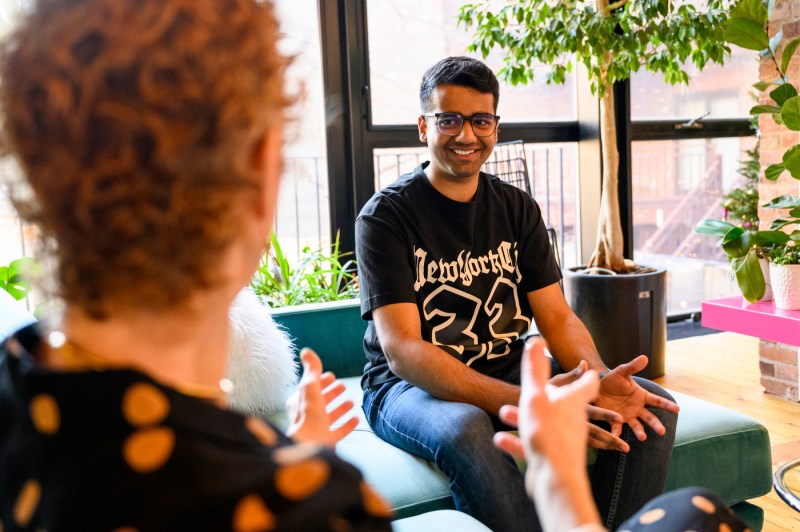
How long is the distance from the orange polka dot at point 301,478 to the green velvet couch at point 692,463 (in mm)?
1178

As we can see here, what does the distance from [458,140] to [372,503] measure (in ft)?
5.23

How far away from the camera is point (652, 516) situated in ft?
3.09

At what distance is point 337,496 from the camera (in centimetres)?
51

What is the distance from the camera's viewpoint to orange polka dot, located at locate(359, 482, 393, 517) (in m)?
0.53

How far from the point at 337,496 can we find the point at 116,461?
140 mm

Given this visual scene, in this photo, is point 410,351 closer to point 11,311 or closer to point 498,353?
point 498,353

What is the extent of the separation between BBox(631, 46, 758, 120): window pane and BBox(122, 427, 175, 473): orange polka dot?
14.3 ft

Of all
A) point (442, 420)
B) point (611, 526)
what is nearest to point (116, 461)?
point (442, 420)

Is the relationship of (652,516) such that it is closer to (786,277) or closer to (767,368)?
(786,277)

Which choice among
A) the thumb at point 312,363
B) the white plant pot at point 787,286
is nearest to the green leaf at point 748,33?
the white plant pot at point 787,286

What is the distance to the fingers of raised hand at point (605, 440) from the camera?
5.46 ft

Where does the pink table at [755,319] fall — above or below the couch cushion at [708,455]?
above

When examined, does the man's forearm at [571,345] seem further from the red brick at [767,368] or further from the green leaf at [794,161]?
the red brick at [767,368]

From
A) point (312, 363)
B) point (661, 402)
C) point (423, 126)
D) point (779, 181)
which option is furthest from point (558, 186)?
point (312, 363)
